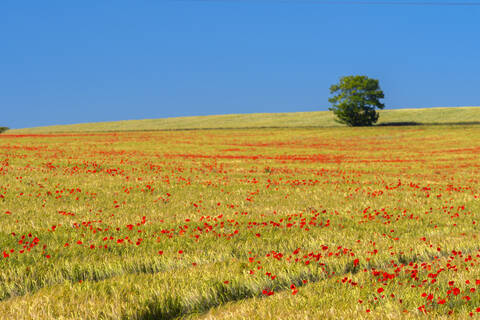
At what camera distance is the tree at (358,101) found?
94.1 m

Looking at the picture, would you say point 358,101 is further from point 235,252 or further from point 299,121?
point 235,252

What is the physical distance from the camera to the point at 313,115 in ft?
400

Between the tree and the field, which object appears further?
the tree

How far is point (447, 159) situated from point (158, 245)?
38144mm

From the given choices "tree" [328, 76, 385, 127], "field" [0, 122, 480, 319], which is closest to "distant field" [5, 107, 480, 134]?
"tree" [328, 76, 385, 127]

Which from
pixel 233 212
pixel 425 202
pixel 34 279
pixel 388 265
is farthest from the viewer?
pixel 425 202

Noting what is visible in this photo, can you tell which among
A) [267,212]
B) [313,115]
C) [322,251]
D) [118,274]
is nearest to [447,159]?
[267,212]

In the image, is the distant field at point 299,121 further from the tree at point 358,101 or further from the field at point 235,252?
the field at point 235,252

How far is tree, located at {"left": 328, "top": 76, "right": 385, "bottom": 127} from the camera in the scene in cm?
9412

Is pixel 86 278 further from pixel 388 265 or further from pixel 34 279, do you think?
pixel 388 265

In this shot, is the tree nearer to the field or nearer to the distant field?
the distant field

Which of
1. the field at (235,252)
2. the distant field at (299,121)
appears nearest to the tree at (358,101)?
the distant field at (299,121)

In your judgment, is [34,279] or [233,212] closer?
[34,279]

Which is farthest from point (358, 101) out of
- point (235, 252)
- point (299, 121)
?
point (235, 252)
